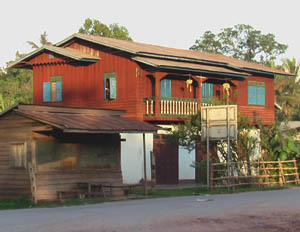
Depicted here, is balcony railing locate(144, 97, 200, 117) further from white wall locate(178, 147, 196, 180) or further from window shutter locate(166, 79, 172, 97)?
white wall locate(178, 147, 196, 180)

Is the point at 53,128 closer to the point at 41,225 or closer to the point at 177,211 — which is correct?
the point at 177,211

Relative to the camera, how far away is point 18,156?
77.7 ft

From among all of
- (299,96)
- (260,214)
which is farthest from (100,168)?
(299,96)

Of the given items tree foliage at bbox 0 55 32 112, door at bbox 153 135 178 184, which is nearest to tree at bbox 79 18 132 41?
tree foliage at bbox 0 55 32 112

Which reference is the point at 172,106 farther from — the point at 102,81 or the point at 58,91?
the point at 58,91

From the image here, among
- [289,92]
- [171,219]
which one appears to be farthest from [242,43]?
[171,219]

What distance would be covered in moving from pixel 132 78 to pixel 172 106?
2.64 m

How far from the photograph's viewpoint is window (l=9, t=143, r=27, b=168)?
76.8 feet

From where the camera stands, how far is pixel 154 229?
1320cm

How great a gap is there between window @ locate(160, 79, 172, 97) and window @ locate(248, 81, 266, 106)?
6.85 meters

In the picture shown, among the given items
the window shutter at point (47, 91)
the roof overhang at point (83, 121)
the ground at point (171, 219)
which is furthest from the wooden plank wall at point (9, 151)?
the window shutter at point (47, 91)

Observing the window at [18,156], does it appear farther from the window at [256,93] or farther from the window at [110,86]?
the window at [256,93]

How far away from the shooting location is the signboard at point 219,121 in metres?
26.1

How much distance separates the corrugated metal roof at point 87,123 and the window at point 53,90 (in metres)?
10.8
